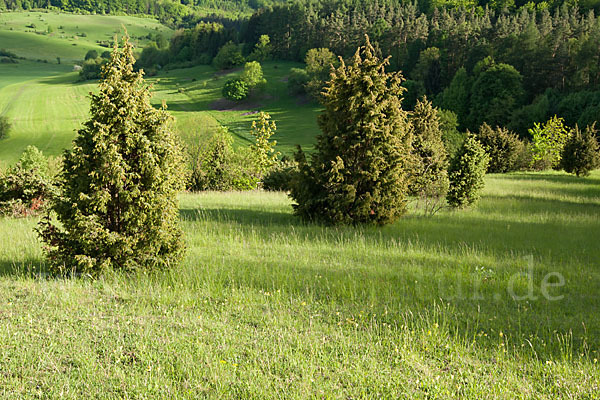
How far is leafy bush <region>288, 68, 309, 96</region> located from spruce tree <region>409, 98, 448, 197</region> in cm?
7708

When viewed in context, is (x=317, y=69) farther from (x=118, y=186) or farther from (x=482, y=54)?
(x=118, y=186)

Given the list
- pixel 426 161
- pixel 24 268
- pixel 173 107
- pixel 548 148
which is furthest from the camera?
pixel 173 107

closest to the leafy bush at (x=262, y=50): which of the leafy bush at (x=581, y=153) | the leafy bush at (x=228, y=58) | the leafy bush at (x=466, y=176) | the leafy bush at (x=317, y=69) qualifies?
the leafy bush at (x=228, y=58)

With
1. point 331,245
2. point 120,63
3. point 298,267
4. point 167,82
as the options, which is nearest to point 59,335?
point 298,267

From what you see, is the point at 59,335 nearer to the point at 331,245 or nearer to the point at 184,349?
the point at 184,349

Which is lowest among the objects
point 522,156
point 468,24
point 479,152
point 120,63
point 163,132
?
point 522,156

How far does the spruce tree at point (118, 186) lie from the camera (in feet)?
25.0

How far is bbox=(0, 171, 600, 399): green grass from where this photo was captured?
4500 mm

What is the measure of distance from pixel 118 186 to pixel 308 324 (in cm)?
431

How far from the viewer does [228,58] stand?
125 metres

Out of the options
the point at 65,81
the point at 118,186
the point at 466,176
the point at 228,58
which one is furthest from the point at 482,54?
the point at 65,81

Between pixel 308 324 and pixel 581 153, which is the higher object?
pixel 308 324

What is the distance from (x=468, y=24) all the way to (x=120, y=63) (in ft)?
323

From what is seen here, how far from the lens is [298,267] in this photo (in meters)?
8.62
